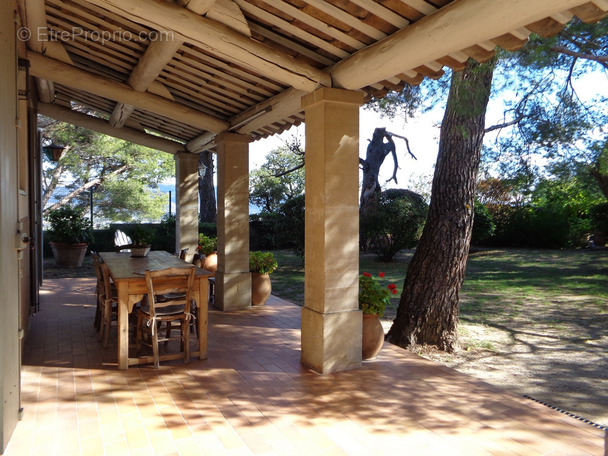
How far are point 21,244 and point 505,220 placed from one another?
57.7 feet

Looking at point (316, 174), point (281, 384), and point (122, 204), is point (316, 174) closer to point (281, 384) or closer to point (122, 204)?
point (281, 384)

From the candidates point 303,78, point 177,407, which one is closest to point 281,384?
point 177,407

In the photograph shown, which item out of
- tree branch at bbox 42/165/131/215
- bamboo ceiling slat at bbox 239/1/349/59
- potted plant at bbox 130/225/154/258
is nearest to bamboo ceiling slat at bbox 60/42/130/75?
potted plant at bbox 130/225/154/258

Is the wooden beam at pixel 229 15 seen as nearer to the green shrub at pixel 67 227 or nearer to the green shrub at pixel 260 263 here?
the green shrub at pixel 260 263

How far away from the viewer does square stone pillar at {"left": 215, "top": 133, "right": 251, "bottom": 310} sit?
21.8 ft

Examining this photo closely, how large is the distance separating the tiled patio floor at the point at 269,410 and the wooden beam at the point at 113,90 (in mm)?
3058

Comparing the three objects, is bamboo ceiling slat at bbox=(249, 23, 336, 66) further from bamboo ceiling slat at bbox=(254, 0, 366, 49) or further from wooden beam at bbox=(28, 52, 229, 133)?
wooden beam at bbox=(28, 52, 229, 133)

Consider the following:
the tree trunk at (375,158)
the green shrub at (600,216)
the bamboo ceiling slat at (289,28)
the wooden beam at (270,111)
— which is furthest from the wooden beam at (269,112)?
the green shrub at (600,216)

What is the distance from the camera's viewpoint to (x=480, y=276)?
1194cm

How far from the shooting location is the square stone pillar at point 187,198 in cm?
880

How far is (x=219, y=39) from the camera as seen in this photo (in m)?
3.70

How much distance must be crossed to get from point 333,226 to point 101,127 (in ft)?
18.4

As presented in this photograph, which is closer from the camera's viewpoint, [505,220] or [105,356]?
[105,356]

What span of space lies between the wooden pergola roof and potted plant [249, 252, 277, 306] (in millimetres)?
1907
